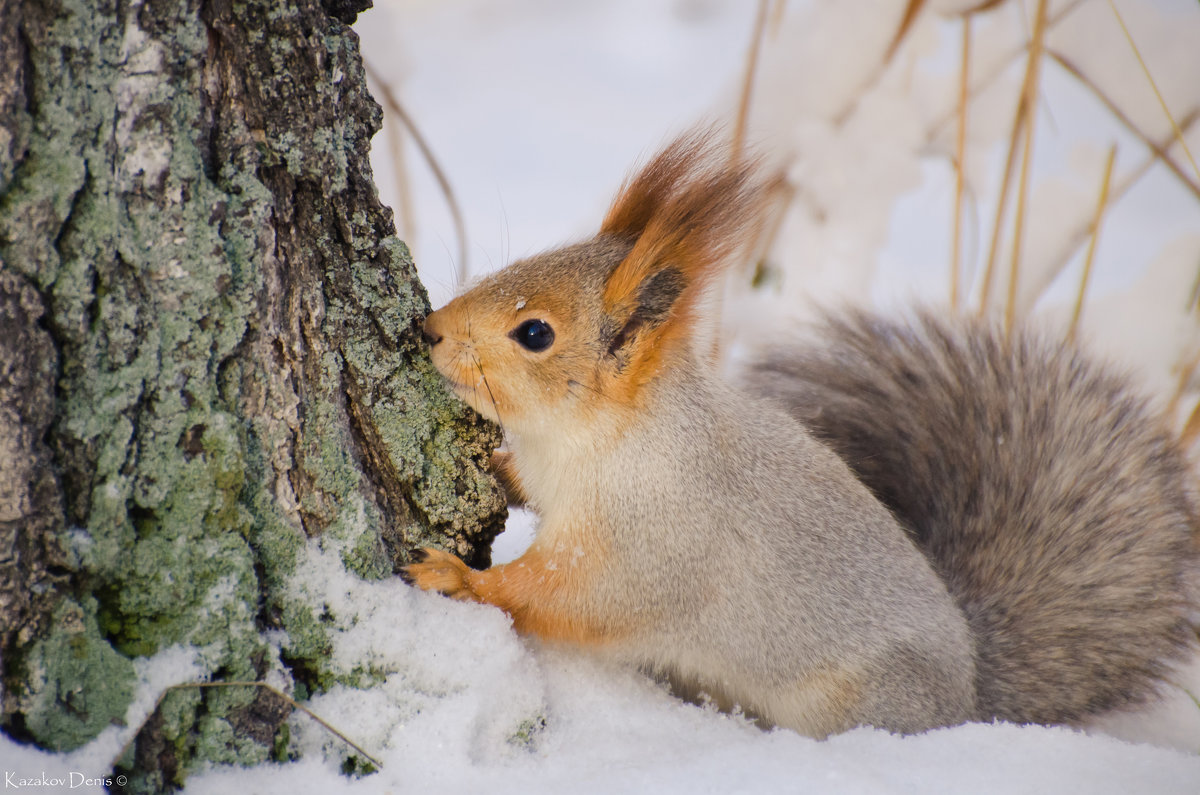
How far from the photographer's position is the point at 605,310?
1.15 m

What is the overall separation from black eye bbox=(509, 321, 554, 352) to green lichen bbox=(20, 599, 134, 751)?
20.8 inches

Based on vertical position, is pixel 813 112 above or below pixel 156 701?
above

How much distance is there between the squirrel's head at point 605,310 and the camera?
3.55 feet

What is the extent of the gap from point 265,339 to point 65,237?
19 cm

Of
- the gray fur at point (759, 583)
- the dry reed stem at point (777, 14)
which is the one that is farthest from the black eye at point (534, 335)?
the dry reed stem at point (777, 14)

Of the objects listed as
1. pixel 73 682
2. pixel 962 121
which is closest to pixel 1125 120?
pixel 962 121

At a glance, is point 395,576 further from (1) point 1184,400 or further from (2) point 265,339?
(1) point 1184,400

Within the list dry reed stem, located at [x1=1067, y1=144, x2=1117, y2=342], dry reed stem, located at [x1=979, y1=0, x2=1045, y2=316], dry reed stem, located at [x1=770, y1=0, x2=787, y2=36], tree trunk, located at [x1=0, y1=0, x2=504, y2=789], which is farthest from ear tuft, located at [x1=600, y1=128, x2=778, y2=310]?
dry reed stem, located at [x1=770, y1=0, x2=787, y2=36]

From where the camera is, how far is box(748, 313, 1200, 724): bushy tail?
130 centimetres

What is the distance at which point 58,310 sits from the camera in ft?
2.49

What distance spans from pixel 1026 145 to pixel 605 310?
1.02 meters

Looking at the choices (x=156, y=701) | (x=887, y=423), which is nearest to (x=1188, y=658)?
(x=887, y=423)

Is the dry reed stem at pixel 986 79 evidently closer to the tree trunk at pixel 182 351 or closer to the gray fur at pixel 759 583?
the gray fur at pixel 759 583

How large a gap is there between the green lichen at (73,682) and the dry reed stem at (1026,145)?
4.41 ft
